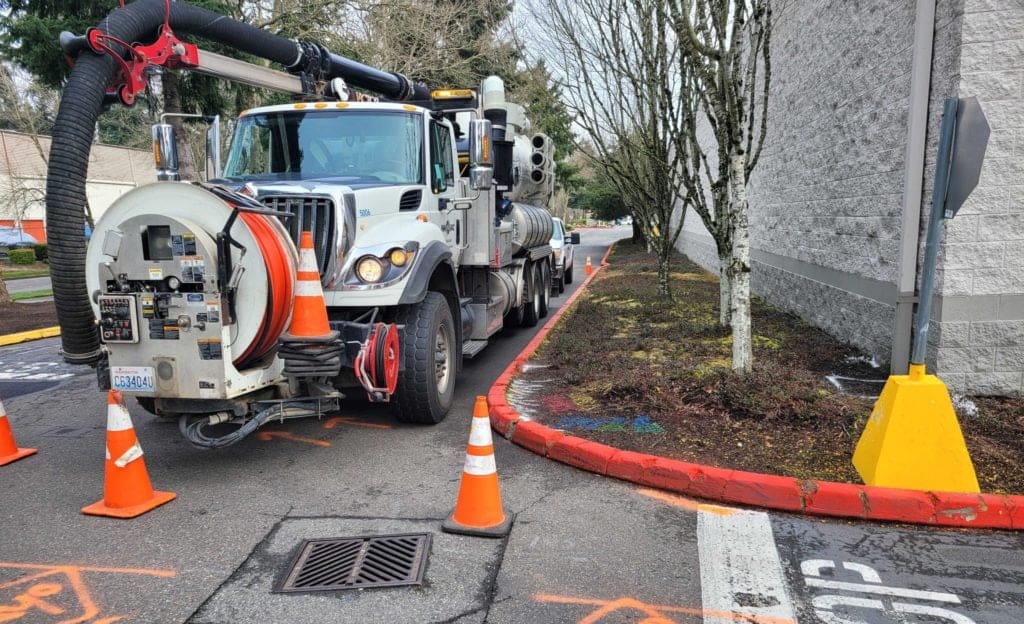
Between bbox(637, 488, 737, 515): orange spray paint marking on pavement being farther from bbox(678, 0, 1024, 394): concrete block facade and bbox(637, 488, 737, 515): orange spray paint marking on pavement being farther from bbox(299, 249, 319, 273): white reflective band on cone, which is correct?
bbox(678, 0, 1024, 394): concrete block facade

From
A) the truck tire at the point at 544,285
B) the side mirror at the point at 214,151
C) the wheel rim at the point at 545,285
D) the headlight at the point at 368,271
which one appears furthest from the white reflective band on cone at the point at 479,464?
the wheel rim at the point at 545,285

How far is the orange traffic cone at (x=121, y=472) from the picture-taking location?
402cm

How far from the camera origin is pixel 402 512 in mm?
4098

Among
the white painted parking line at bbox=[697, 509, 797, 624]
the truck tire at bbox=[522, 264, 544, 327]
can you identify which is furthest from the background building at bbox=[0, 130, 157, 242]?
the white painted parking line at bbox=[697, 509, 797, 624]

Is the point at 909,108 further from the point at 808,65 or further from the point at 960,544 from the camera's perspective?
the point at 960,544

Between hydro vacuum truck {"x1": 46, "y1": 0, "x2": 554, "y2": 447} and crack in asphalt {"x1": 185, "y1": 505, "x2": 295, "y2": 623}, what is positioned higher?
hydro vacuum truck {"x1": 46, "y1": 0, "x2": 554, "y2": 447}

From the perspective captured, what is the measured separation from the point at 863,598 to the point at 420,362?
11.4ft

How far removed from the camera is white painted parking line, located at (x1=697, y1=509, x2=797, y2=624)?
3.03 metres

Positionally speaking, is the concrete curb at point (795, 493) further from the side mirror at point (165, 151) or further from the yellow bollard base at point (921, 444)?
the side mirror at point (165, 151)

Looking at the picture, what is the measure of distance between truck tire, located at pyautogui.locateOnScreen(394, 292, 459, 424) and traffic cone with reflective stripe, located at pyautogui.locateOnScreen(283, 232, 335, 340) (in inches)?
39.2

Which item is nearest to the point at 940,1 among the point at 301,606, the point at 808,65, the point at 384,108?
the point at 808,65

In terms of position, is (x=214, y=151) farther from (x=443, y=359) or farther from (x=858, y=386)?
(x=858, y=386)

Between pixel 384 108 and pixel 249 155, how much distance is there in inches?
57.1

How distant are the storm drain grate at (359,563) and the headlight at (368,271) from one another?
83.6 inches
